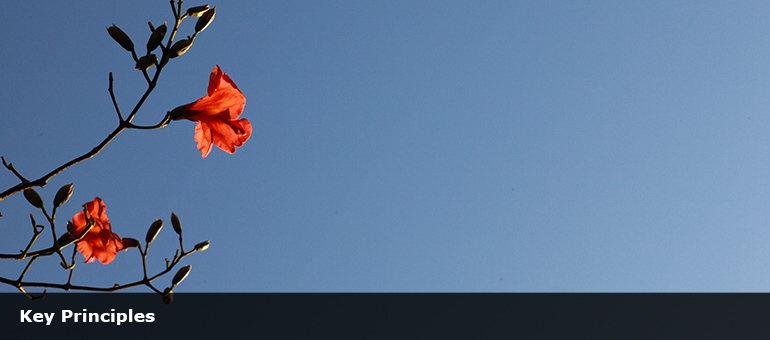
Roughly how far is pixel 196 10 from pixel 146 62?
0.09 metres

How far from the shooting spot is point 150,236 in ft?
2.82

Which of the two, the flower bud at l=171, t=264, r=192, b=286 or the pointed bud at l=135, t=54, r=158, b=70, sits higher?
the pointed bud at l=135, t=54, r=158, b=70

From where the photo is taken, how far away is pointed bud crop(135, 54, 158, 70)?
652mm

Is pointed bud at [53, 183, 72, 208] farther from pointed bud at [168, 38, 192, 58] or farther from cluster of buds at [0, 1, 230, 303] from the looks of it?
pointed bud at [168, 38, 192, 58]
